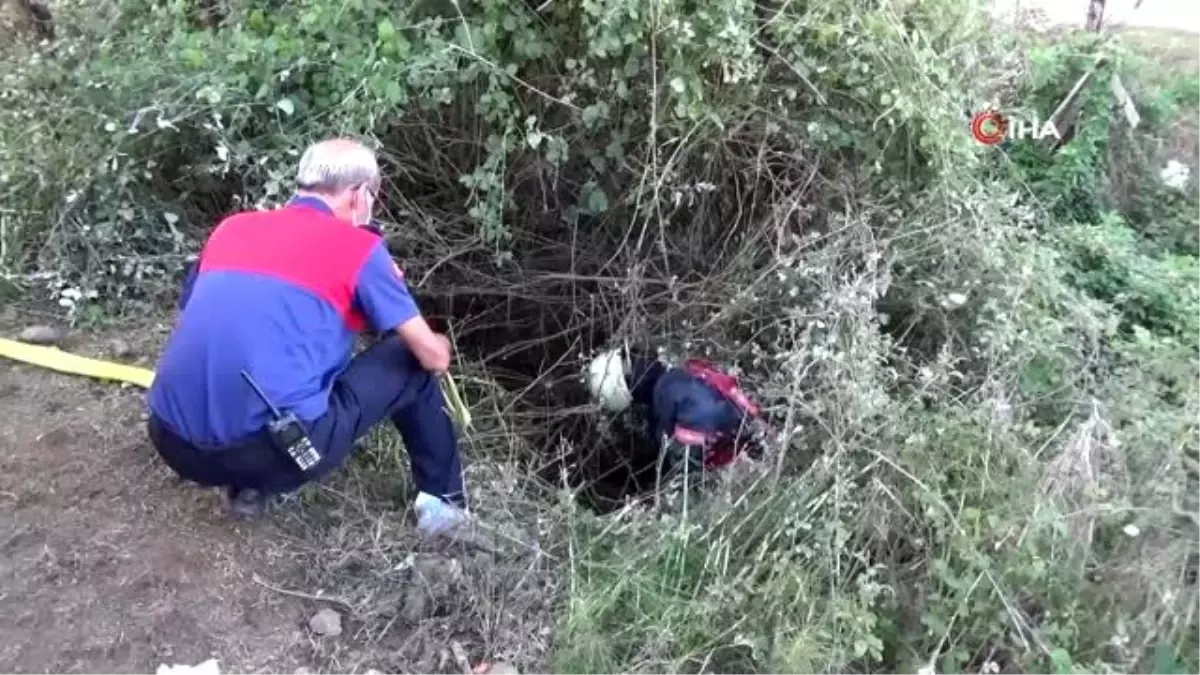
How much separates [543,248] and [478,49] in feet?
2.65

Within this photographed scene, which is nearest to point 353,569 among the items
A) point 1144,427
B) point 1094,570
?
point 1094,570

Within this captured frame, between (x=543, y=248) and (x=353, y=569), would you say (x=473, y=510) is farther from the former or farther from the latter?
(x=543, y=248)

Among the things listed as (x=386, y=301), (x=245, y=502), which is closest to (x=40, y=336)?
(x=245, y=502)

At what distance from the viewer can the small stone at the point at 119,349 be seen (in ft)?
13.8

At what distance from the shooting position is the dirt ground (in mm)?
3154

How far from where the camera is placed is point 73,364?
4098 mm

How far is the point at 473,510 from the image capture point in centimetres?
370

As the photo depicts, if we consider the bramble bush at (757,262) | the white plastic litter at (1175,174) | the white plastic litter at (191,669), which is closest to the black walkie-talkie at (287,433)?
the white plastic litter at (191,669)

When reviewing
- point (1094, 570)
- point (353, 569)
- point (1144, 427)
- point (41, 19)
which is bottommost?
point (353, 569)

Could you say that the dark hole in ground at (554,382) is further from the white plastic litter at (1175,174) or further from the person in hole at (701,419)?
the white plastic litter at (1175,174)

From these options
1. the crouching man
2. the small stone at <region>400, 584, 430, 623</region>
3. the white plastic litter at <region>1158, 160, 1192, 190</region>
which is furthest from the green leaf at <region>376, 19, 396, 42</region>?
the white plastic litter at <region>1158, 160, 1192, 190</region>

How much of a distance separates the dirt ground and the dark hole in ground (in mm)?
728

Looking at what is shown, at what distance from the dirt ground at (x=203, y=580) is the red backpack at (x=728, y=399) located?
708 mm

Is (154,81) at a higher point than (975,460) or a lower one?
higher
